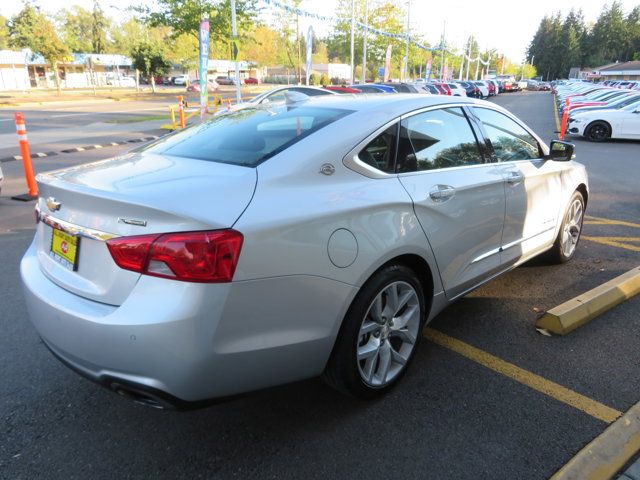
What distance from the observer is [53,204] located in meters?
2.39

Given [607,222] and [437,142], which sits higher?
[437,142]

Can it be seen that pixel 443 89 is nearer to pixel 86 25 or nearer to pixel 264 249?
pixel 264 249

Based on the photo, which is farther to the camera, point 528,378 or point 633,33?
point 633,33

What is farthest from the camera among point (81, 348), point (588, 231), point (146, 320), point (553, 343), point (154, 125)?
point (154, 125)

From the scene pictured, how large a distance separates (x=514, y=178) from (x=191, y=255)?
2.58 metres

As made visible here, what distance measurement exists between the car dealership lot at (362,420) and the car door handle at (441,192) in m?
1.07

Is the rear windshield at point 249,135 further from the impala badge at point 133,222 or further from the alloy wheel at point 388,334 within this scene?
the alloy wheel at point 388,334

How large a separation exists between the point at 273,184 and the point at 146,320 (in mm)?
791

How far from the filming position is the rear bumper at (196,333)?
6.44 ft

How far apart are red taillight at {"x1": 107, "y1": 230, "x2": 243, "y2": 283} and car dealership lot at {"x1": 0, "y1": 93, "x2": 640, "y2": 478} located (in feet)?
2.14

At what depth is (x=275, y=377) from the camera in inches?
88.5

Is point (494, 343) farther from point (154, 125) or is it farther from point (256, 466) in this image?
point (154, 125)

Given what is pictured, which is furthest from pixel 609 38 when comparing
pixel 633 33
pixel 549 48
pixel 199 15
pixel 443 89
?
pixel 199 15

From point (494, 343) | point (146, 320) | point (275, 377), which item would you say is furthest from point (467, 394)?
point (146, 320)
